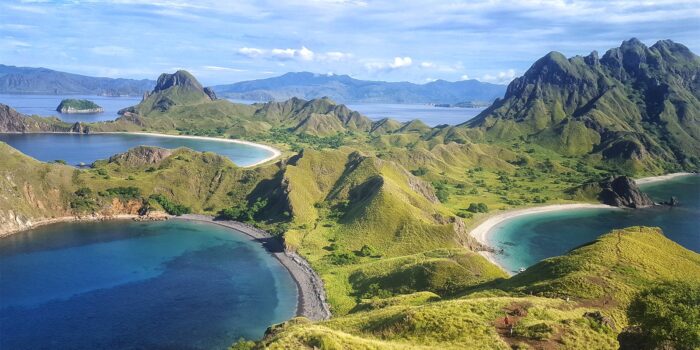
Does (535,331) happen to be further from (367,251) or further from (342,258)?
(367,251)

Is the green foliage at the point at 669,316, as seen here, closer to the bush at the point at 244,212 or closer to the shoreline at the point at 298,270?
the shoreline at the point at 298,270

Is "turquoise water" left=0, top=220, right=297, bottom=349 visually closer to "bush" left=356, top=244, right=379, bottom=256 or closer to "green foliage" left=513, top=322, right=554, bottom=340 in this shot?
"bush" left=356, top=244, right=379, bottom=256

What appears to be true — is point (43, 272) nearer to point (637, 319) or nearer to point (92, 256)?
point (92, 256)

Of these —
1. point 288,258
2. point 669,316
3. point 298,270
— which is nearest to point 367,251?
point 298,270

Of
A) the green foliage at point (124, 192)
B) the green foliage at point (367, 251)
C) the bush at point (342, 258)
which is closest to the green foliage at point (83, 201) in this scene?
the green foliage at point (124, 192)

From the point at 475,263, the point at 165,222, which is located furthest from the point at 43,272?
the point at 475,263
